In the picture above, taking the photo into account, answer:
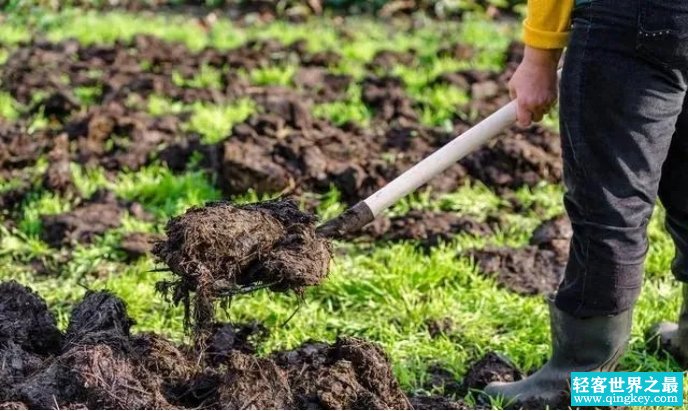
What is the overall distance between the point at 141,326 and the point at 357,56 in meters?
4.52

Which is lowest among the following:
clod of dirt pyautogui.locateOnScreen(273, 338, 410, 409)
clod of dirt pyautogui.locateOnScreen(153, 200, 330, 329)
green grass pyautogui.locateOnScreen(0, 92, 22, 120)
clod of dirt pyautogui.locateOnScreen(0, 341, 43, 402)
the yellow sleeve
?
green grass pyautogui.locateOnScreen(0, 92, 22, 120)

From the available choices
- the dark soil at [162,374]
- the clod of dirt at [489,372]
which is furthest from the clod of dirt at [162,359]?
the clod of dirt at [489,372]

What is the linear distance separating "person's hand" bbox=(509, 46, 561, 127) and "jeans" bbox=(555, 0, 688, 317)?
13cm

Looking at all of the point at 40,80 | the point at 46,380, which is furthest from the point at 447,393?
the point at 40,80

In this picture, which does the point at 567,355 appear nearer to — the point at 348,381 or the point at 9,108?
the point at 348,381

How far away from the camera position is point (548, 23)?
10.7 ft

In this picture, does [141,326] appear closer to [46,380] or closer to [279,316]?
[279,316]

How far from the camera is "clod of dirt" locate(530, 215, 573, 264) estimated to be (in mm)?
4776

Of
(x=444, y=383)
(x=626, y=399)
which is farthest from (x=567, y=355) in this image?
(x=444, y=383)

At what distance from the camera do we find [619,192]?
127 inches

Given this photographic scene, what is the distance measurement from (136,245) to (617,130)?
7.69 ft

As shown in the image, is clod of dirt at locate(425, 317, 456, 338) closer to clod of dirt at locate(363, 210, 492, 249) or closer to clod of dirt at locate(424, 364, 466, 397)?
clod of dirt at locate(424, 364, 466, 397)

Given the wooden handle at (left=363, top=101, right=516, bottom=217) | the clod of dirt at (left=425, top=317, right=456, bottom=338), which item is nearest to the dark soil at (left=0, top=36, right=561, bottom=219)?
the clod of dirt at (left=425, top=317, right=456, bottom=338)

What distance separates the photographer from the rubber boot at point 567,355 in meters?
3.49
